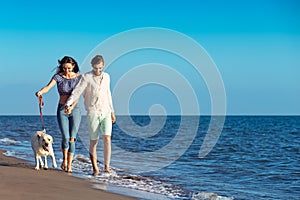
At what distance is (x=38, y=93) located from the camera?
7531 millimetres

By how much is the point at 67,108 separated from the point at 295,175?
662cm

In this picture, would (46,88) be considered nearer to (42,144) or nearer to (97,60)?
(97,60)

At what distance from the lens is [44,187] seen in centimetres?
602

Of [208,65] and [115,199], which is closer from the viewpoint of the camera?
[115,199]

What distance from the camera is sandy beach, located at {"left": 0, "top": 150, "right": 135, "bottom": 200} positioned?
5.43 meters

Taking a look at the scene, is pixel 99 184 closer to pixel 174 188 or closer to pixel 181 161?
Result: pixel 174 188

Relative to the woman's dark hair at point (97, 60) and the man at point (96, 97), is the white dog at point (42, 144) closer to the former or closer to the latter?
the man at point (96, 97)

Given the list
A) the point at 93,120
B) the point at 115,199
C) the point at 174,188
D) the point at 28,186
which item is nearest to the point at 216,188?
the point at 174,188

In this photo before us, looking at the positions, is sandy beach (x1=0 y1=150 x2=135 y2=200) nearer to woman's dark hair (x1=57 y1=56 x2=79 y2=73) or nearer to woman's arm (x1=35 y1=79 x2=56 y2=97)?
woman's arm (x1=35 y1=79 x2=56 y2=97)

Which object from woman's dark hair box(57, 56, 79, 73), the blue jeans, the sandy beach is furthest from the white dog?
woman's dark hair box(57, 56, 79, 73)

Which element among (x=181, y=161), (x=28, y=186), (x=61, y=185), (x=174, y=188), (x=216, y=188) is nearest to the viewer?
(x=28, y=186)

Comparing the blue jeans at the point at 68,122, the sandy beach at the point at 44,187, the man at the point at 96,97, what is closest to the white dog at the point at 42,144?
the blue jeans at the point at 68,122

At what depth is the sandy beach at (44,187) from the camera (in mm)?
5434

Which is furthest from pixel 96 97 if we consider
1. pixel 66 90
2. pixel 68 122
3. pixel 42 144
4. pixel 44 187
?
pixel 44 187
